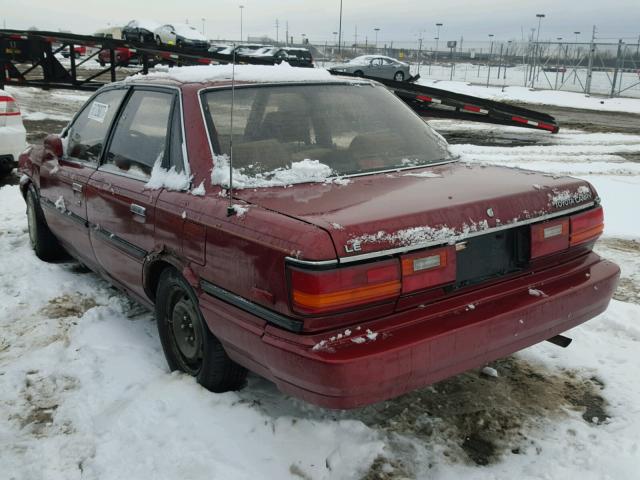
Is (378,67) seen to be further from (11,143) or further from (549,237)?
(549,237)

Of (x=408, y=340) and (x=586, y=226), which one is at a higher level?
(x=586, y=226)

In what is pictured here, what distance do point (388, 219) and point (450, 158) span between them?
136 centimetres

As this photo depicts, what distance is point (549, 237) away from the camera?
291 cm

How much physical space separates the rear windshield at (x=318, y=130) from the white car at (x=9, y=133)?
225 inches

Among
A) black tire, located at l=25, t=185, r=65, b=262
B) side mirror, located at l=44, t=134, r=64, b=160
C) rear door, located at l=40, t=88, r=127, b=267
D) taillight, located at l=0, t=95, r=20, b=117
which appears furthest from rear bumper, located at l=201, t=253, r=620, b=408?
taillight, located at l=0, t=95, r=20, b=117

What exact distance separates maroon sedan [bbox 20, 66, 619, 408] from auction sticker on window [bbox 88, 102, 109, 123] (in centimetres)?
15

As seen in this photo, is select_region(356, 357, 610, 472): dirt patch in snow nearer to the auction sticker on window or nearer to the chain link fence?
the auction sticker on window

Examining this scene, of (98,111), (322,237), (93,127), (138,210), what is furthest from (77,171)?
(322,237)

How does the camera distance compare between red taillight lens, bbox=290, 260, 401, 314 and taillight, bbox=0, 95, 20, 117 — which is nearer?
red taillight lens, bbox=290, 260, 401, 314

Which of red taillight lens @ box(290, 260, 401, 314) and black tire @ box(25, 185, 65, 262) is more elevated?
red taillight lens @ box(290, 260, 401, 314)

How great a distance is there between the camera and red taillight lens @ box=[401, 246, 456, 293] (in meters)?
2.46

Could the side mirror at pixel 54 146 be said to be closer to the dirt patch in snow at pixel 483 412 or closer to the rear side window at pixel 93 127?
the rear side window at pixel 93 127

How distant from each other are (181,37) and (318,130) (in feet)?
109

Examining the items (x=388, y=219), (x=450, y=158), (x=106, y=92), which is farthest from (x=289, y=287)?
(x=106, y=92)
